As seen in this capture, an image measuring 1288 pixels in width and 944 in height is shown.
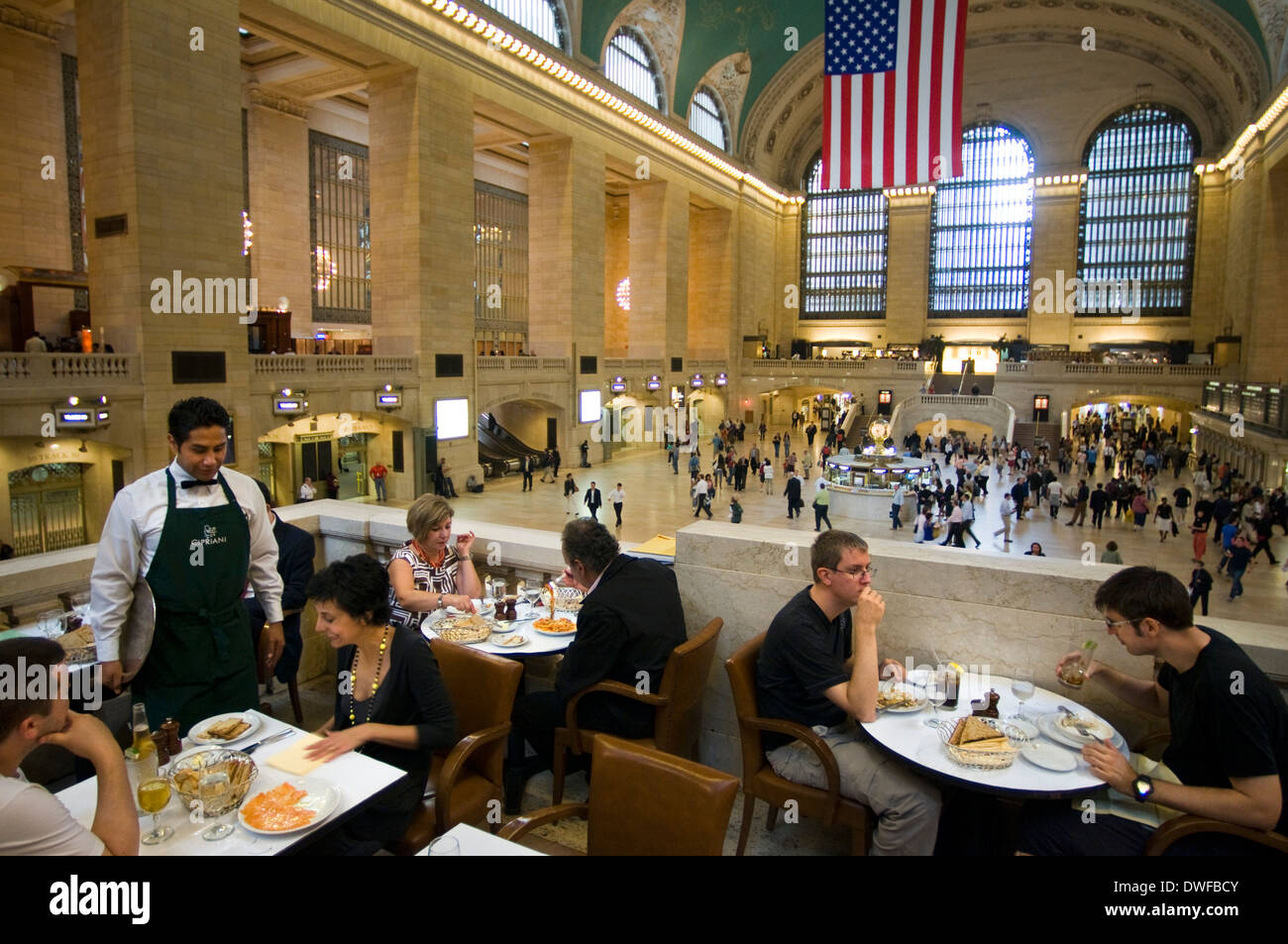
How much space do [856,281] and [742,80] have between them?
14.1m

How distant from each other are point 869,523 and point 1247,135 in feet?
81.0

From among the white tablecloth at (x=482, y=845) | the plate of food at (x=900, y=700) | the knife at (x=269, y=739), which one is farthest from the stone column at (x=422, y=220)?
the white tablecloth at (x=482, y=845)

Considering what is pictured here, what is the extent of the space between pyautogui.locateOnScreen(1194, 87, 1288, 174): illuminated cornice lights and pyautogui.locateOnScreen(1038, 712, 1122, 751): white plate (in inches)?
1194

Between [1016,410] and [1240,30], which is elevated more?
[1240,30]

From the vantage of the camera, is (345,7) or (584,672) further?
(345,7)

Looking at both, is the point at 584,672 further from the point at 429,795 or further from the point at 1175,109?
the point at 1175,109

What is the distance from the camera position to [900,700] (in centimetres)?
325

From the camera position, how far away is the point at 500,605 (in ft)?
14.7

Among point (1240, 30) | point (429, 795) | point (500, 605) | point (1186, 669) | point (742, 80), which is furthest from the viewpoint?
point (742, 80)

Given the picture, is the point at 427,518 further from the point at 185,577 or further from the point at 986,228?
the point at 986,228

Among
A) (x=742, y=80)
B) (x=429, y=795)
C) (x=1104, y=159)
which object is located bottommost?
(x=429, y=795)

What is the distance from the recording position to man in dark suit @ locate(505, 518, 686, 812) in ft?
11.6

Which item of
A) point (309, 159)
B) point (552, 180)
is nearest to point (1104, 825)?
point (552, 180)

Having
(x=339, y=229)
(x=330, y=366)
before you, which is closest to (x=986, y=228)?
(x=339, y=229)
